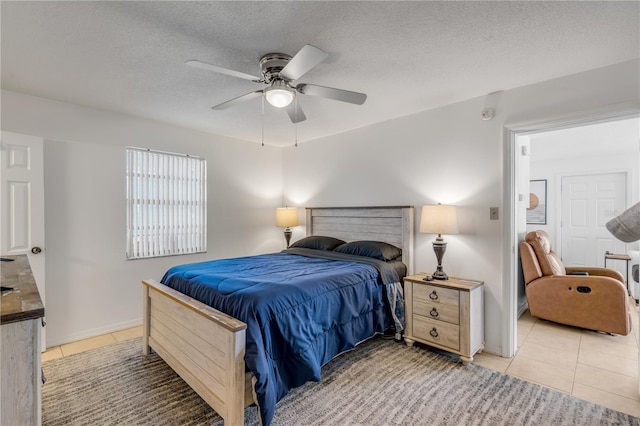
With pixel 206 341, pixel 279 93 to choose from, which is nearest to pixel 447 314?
pixel 206 341

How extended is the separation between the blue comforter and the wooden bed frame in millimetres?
100

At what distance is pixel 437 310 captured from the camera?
276 centimetres

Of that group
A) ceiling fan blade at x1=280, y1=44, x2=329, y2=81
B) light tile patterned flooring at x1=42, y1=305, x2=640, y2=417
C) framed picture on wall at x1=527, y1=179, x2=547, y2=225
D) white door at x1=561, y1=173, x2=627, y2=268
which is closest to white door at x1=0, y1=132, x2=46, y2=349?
light tile patterned flooring at x1=42, y1=305, x2=640, y2=417

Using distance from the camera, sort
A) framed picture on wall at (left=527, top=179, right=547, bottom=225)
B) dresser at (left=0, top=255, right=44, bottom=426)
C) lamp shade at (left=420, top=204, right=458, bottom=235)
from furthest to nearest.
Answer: framed picture on wall at (left=527, top=179, right=547, bottom=225), lamp shade at (left=420, top=204, right=458, bottom=235), dresser at (left=0, top=255, right=44, bottom=426)

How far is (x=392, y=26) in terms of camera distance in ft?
5.88

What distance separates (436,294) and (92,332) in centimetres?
355

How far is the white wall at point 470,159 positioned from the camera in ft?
7.86

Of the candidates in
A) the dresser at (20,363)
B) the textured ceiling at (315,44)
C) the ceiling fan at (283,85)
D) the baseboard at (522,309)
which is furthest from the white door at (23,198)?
the baseboard at (522,309)

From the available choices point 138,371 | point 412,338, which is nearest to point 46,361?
point 138,371

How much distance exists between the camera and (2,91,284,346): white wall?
2980 millimetres

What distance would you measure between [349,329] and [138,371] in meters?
1.76

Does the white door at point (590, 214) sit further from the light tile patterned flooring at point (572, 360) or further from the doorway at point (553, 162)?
the light tile patterned flooring at point (572, 360)

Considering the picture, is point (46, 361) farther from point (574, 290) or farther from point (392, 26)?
point (574, 290)

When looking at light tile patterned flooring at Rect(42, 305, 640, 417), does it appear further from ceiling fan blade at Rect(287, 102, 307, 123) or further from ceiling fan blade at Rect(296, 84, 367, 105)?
ceiling fan blade at Rect(287, 102, 307, 123)
